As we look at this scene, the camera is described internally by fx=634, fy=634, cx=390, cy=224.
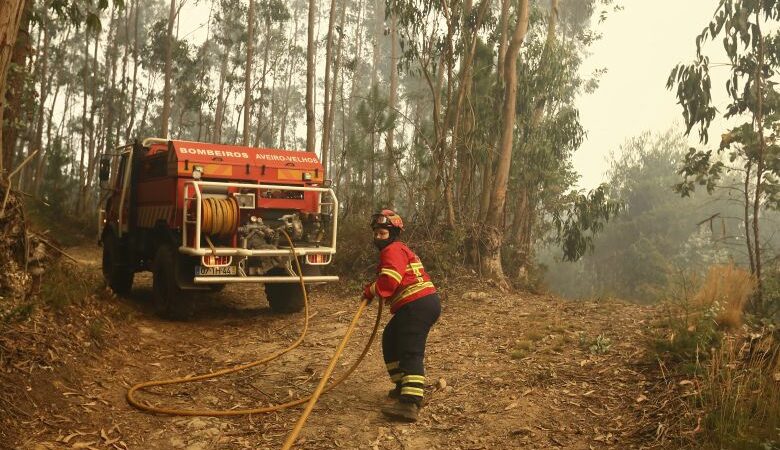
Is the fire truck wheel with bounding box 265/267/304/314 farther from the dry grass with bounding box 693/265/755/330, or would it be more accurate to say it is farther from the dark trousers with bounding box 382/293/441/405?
the dry grass with bounding box 693/265/755/330

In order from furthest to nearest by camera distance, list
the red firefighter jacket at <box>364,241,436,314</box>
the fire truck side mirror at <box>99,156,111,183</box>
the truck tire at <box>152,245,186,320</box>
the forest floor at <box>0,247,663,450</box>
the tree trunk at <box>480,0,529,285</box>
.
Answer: the tree trunk at <box>480,0,529,285</box> < the fire truck side mirror at <box>99,156,111,183</box> < the truck tire at <box>152,245,186,320</box> < the red firefighter jacket at <box>364,241,436,314</box> < the forest floor at <box>0,247,663,450</box>

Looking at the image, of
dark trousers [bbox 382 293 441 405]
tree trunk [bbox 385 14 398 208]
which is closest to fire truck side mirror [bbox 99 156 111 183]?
tree trunk [bbox 385 14 398 208]

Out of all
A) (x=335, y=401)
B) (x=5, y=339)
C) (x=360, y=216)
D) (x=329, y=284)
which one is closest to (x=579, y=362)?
(x=335, y=401)

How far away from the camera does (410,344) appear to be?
484 centimetres

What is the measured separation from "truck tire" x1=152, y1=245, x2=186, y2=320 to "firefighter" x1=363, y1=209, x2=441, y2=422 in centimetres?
354

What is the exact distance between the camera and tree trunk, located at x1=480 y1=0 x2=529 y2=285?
1160 centimetres

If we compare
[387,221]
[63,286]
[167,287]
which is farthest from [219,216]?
[387,221]

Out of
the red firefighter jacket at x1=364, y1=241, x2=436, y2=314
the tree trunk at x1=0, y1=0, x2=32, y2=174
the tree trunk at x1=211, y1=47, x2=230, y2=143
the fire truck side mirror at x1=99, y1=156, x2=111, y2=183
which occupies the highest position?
the tree trunk at x1=211, y1=47, x2=230, y2=143

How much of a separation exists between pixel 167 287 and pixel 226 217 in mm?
1369

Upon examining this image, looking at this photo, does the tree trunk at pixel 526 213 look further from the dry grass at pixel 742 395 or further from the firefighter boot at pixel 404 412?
the firefighter boot at pixel 404 412

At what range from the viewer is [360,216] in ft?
50.0

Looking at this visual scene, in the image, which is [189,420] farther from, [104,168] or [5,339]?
[104,168]

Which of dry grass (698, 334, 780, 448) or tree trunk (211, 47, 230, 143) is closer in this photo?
dry grass (698, 334, 780, 448)

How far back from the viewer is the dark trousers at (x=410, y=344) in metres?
4.76
